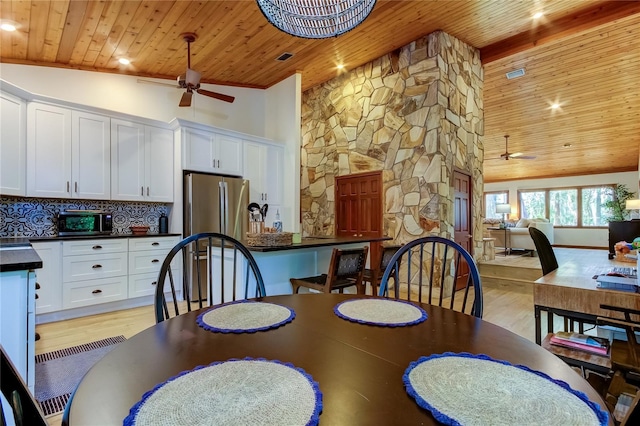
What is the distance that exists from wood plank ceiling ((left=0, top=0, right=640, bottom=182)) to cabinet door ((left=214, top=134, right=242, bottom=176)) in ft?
3.54

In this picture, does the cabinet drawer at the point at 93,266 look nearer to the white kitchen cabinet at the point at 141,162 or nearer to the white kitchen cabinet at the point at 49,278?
the white kitchen cabinet at the point at 49,278

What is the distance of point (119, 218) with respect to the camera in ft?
13.8

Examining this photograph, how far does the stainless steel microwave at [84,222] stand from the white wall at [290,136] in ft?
8.20

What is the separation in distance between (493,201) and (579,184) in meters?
2.75

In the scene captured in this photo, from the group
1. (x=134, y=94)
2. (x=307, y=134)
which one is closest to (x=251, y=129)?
(x=307, y=134)

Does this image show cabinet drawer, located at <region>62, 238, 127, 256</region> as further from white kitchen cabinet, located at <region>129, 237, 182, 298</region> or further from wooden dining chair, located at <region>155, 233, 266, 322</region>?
wooden dining chair, located at <region>155, 233, 266, 322</region>

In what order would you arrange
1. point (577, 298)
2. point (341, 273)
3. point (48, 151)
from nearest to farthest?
point (577, 298) < point (341, 273) < point (48, 151)

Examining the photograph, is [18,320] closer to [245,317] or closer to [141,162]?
[245,317]

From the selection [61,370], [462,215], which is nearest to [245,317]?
[61,370]

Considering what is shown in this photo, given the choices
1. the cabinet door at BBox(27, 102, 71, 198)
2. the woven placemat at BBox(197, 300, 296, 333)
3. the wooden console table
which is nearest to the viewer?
the woven placemat at BBox(197, 300, 296, 333)

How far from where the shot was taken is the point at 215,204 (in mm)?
4441

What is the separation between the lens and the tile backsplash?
349 centimetres

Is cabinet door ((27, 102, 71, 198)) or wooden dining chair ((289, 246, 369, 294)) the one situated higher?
Answer: cabinet door ((27, 102, 71, 198))

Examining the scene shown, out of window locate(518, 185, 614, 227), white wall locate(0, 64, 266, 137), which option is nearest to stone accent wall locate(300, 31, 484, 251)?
white wall locate(0, 64, 266, 137)
